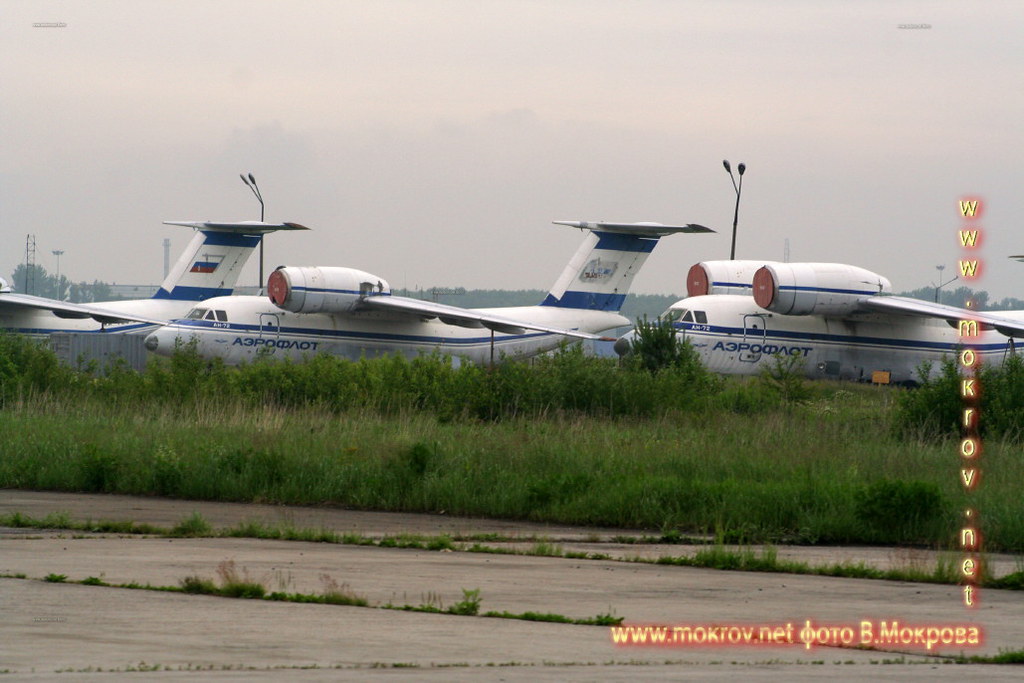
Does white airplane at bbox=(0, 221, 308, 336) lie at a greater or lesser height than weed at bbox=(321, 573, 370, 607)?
greater

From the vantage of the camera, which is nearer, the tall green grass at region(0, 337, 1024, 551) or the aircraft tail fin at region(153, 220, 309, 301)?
the tall green grass at region(0, 337, 1024, 551)

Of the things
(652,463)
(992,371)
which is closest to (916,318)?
(992,371)

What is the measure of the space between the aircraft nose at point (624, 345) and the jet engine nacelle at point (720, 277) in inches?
256

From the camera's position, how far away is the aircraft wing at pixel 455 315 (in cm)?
4281

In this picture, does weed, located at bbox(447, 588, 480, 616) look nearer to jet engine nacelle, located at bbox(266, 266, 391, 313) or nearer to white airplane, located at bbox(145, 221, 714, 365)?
white airplane, located at bbox(145, 221, 714, 365)

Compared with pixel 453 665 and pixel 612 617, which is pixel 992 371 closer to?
pixel 612 617

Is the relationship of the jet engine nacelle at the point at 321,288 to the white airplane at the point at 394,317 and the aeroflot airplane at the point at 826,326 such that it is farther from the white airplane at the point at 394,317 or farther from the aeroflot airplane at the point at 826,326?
the aeroflot airplane at the point at 826,326

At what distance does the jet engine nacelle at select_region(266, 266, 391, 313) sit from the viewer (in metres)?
40.5

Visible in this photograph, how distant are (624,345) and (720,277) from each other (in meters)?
7.03

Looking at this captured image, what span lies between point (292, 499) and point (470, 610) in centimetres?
789

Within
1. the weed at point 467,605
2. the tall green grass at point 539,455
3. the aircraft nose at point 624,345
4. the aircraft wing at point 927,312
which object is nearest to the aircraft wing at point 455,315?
the aircraft nose at point 624,345

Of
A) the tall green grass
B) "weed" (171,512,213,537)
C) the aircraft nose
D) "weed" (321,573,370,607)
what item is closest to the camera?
"weed" (321,573,370,607)

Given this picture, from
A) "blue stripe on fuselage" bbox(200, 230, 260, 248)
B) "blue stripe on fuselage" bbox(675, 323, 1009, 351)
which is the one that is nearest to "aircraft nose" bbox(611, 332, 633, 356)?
"blue stripe on fuselage" bbox(675, 323, 1009, 351)

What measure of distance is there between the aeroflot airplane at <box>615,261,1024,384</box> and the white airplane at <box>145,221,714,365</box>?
18.1 feet
